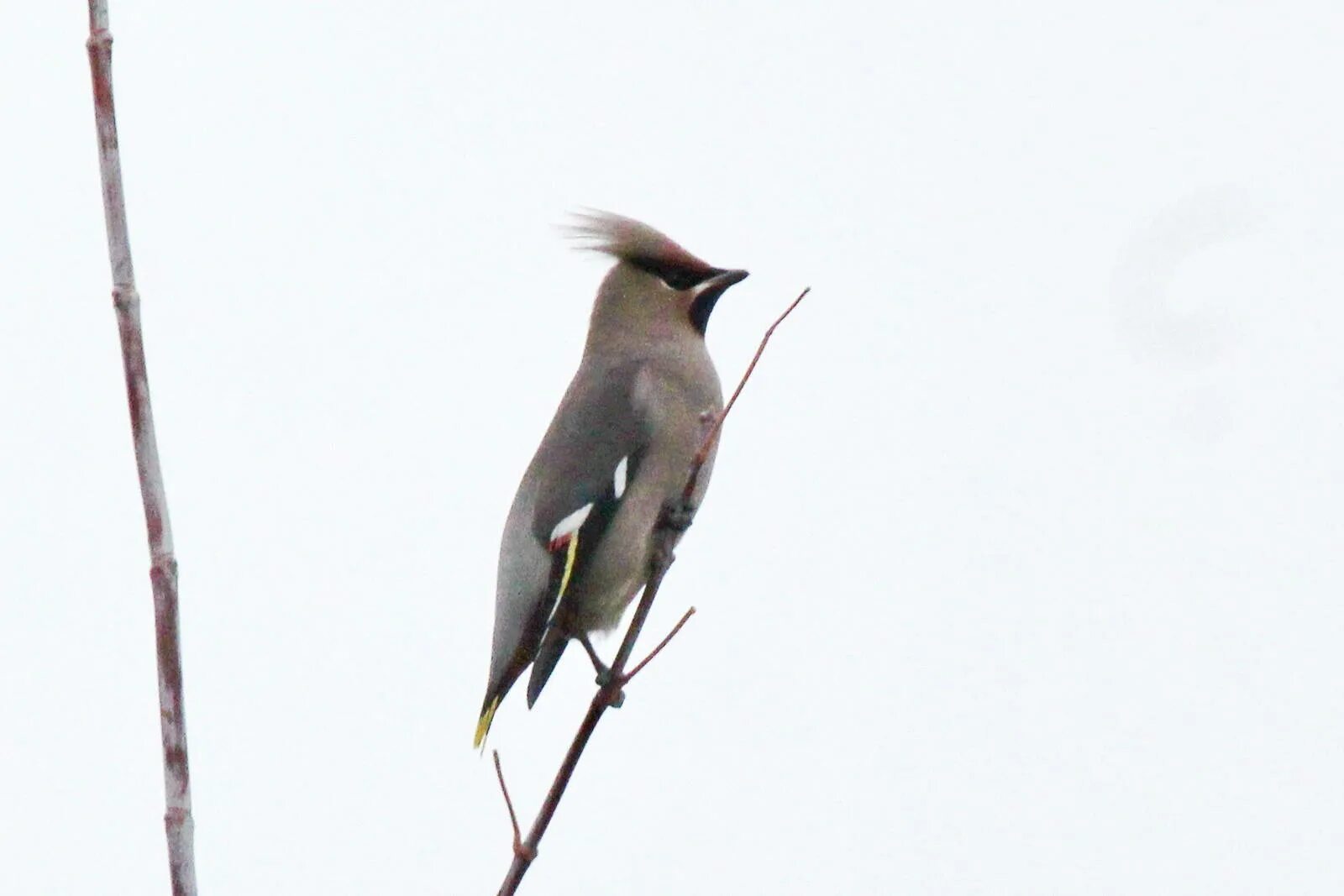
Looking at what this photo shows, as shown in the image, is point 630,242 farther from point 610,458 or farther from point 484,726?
point 484,726

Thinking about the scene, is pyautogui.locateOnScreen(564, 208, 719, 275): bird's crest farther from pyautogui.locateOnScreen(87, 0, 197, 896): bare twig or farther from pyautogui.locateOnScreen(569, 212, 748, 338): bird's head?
pyautogui.locateOnScreen(87, 0, 197, 896): bare twig

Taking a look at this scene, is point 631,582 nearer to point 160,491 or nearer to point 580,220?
point 580,220

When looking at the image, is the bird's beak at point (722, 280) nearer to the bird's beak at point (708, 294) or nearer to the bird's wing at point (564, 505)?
the bird's beak at point (708, 294)

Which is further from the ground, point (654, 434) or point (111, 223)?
point (111, 223)

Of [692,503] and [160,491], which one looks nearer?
[160,491]

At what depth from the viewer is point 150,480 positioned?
1.71 m

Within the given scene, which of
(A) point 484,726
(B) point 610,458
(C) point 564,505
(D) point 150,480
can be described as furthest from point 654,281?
(D) point 150,480

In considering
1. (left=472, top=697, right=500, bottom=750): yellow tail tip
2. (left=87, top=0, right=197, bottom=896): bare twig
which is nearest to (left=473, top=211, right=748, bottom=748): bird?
(left=472, top=697, right=500, bottom=750): yellow tail tip

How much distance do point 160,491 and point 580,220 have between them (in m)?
2.73

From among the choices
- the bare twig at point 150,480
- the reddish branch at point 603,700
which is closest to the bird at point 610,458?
the reddish branch at point 603,700

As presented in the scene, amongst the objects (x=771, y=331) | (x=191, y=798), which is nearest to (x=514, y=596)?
(x=771, y=331)

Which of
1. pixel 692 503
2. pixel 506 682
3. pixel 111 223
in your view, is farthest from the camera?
pixel 692 503

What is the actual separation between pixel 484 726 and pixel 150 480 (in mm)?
2051

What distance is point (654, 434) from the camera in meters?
4.18
